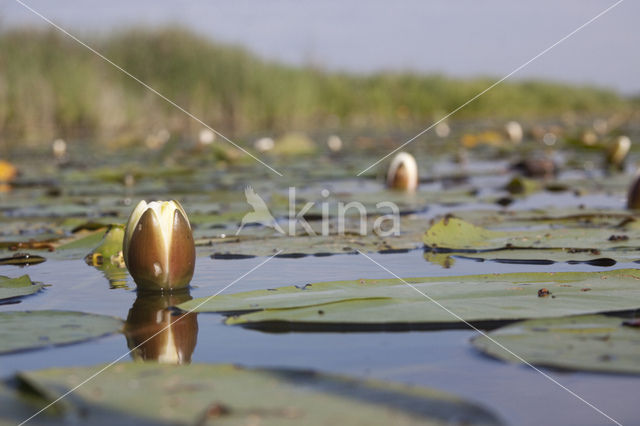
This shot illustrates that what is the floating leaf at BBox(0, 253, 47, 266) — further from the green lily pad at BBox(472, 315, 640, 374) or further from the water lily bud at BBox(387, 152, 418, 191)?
the water lily bud at BBox(387, 152, 418, 191)

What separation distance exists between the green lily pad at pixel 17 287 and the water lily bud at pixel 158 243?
292 mm

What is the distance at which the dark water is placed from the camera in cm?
125

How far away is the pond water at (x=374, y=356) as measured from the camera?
126 centimetres

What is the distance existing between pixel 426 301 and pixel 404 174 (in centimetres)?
318

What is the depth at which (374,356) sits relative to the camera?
1520 mm

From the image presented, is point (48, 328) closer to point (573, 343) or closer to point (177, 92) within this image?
point (573, 343)

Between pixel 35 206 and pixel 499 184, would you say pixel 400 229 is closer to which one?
pixel 35 206

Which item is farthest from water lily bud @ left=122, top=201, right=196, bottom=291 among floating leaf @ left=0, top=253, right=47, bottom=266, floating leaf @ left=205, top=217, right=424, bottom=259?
floating leaf @ left=0, top=253, right=47, bottom=266
